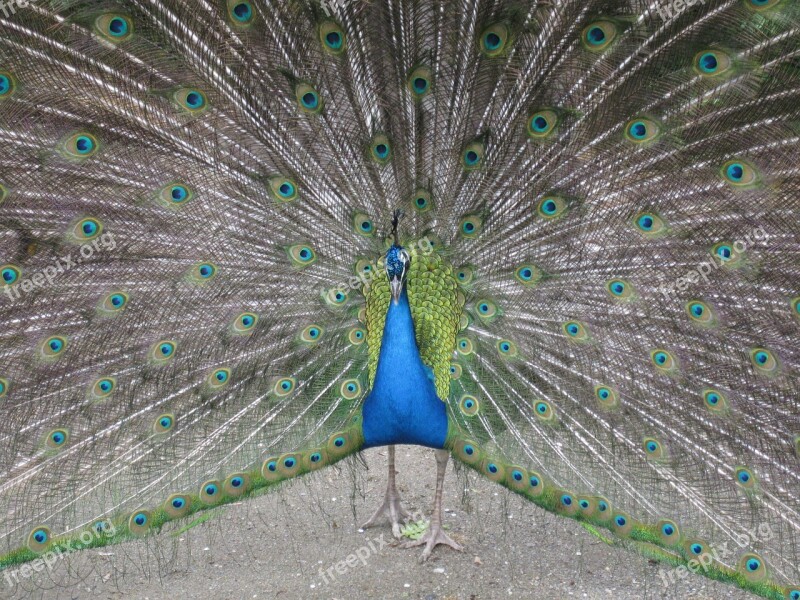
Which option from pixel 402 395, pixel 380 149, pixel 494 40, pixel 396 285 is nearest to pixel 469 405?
pixel 402 395

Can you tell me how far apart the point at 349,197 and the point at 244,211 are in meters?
0.50

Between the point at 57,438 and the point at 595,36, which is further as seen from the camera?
the point at 57,438

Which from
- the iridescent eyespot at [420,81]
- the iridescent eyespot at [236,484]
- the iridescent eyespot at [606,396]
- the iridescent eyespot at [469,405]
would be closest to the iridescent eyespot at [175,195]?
the iridescent eyespot at [420,81]

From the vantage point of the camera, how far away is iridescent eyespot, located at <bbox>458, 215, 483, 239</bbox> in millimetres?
3240

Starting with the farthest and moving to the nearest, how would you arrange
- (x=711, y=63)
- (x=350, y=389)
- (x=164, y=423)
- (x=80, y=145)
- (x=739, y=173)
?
(x=350, y=389) < (x=164, y=423) < (x=80, y=145) < (x=739, y=173) < (x=711, y=63)

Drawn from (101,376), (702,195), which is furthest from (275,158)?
(702,195)

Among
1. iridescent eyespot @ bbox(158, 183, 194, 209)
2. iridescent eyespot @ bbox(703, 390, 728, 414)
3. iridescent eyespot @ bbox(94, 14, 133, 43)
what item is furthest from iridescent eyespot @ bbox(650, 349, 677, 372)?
iridescent eyespot @ bbox(94, 14, 133, 43)

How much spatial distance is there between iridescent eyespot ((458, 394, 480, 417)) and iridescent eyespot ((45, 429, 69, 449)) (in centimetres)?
187

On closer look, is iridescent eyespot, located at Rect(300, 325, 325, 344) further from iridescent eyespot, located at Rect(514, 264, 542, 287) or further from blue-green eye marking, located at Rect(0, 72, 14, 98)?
blue-green eye marking, located at Rect(0, 72, 14, 98)

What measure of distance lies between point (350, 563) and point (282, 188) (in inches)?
83.9

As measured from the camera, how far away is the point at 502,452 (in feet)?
10.9

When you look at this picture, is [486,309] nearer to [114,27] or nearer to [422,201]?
[422,201]

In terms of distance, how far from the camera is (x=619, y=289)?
10.0ft

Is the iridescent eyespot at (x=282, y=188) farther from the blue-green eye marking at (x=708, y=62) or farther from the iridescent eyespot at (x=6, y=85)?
the blue-green eye marking at (x=708, y=62)
